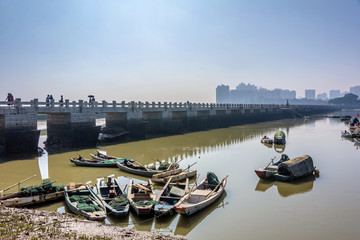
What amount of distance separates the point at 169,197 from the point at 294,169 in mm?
8609

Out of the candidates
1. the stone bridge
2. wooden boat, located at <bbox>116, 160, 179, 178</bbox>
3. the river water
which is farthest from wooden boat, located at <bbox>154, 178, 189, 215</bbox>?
the stone bridge

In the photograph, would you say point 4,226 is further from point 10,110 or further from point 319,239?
point 10,110

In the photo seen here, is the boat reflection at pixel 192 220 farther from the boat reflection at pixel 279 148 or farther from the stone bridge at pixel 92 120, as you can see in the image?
the stone bridge at pixel 92 120

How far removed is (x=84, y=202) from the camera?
460 inches

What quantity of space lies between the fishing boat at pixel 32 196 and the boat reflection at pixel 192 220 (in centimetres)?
635

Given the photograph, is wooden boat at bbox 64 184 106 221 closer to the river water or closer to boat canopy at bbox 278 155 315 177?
the river water

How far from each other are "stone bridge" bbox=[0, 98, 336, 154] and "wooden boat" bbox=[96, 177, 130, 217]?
1386 cm

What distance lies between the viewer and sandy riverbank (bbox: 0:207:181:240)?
8148 mm

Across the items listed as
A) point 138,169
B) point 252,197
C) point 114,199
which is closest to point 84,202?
point 114,199

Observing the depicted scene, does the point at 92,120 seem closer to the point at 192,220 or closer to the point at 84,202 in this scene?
the point at 84,202

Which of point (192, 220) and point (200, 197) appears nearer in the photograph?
point (192, 220)

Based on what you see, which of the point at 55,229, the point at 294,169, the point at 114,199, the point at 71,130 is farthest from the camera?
the point at 71,130

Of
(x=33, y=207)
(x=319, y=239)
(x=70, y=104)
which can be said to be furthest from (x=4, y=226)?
(x=70, y=104)

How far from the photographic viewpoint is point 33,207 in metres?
11.9
